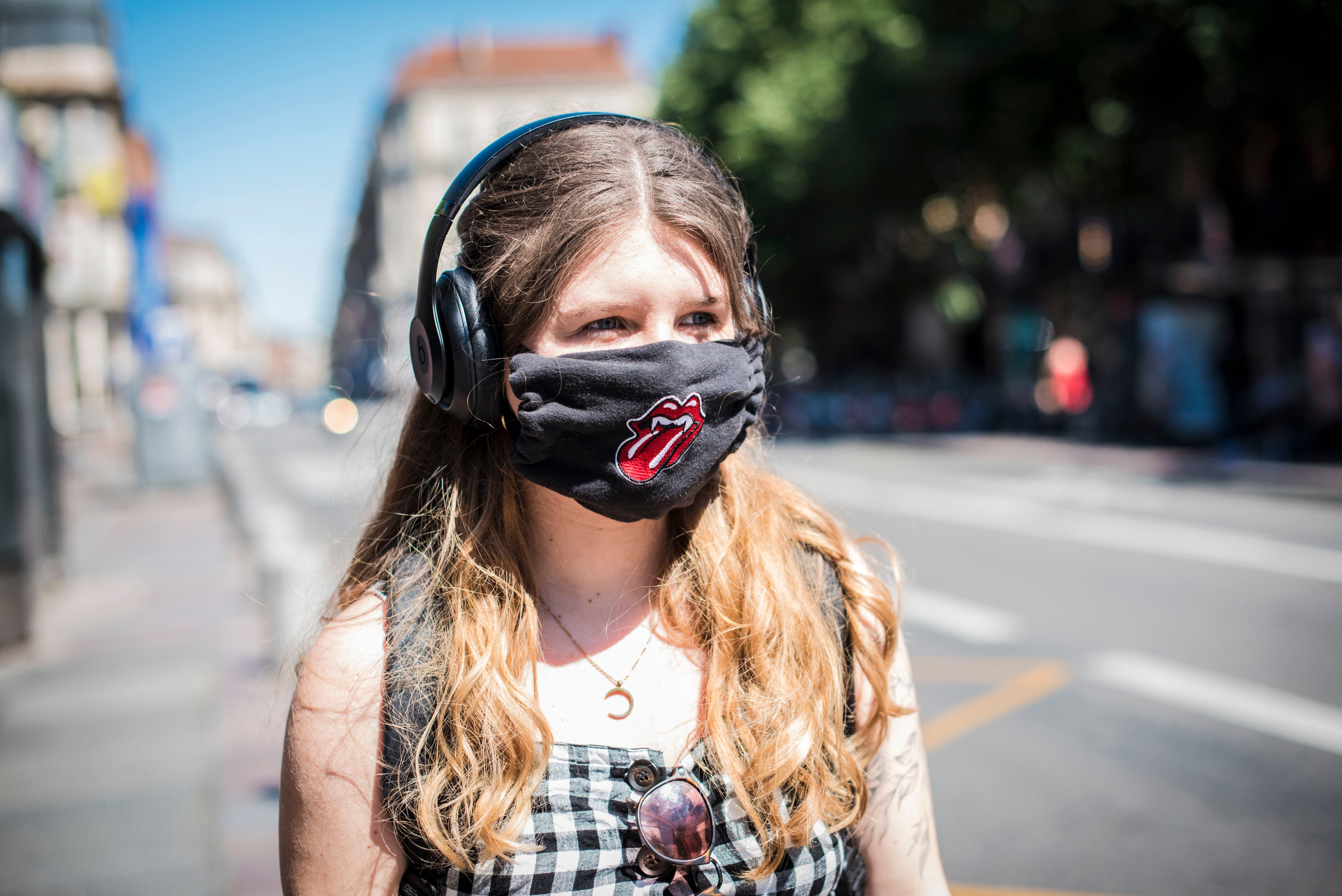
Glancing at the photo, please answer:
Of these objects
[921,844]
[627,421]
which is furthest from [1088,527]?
[627,421]

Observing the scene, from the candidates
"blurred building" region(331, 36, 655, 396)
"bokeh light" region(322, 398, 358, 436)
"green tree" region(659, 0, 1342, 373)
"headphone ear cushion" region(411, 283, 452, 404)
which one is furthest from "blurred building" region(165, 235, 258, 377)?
"headphone ear cushion" region(411, 283, 452, 404)

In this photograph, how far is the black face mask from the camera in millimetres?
1401

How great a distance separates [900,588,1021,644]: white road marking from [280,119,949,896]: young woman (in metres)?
4.93

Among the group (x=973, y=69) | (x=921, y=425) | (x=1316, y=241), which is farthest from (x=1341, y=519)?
(x=921, y=425)

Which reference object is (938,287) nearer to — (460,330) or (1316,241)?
(1316,241)

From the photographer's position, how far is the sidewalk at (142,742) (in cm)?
334

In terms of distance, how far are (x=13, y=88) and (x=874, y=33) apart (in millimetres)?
23442

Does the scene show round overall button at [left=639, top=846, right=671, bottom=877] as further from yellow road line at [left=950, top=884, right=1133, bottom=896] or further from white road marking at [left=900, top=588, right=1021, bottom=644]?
white road marking at [left=900, top=588, right=1021, bottom=644]

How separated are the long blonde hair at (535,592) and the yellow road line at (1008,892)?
7.00ft

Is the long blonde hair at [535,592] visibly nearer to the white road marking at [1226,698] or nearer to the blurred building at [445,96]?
the white road marking at [1226,698]

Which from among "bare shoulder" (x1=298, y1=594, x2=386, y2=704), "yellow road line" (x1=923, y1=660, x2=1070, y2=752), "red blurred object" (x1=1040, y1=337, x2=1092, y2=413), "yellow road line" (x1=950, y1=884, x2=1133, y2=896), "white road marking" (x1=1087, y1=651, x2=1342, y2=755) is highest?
"bare shoulder" (x1=298, y1=594, x2=386, y2=704)

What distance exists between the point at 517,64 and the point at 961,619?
60637mm

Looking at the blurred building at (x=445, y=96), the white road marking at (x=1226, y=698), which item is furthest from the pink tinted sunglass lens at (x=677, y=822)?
the blurred building at (x=445, y=96)

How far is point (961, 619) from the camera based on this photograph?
6.76m
